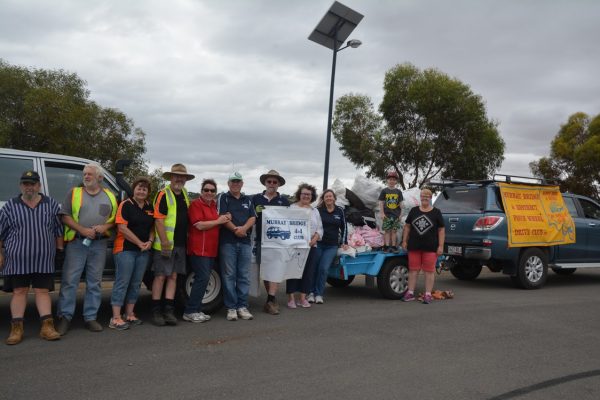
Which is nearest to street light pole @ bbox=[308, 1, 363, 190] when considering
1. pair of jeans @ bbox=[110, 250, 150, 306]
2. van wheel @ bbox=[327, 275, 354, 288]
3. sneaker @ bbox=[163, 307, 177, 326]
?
van wheel @ bbox=[327, 275, 354, 288]

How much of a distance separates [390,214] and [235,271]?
2.85 m

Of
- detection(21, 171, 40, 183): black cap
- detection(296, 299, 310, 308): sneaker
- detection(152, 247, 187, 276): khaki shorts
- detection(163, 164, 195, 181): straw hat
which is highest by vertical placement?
detection(163, 164, 195, 181): straw hat

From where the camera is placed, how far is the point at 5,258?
5133mm

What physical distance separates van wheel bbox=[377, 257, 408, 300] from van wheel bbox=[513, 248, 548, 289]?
8.30ft

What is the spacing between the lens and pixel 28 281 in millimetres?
5254

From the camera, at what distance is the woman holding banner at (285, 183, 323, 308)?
7.26 m

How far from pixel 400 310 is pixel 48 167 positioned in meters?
4.95

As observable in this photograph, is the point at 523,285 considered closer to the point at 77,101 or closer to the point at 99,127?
the point at 99,127

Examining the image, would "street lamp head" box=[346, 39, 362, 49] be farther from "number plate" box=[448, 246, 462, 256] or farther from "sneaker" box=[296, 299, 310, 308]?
"sneaker" box=[296, 299, 310, 308]

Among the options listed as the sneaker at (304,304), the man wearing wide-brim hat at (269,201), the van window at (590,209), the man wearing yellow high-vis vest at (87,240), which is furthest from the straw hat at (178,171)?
the van window at (590,209)

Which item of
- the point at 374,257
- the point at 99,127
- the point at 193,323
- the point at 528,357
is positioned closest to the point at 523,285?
the point at 374,257

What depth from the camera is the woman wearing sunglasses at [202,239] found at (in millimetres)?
6051

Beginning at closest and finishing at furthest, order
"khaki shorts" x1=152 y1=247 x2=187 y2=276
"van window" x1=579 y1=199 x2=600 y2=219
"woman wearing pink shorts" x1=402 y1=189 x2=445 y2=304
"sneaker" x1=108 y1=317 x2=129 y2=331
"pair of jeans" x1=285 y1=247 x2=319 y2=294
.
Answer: "sneaker" x1=108 y1=317 x2=129 y2=331 < "khaki shorts" x1=152 y1=247 x2=187 y2=276 < "pair of jeans" x1=285 y1=247 x2=319 y2=294 < "woman wearing pink shorts" x1=402 y1=189 x2=445 y2=304 < "van window" x1=579 y1=199 x2=600 y2=219

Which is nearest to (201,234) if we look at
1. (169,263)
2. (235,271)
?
(169,263)
